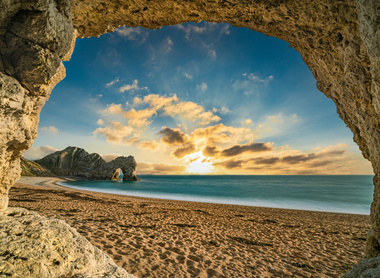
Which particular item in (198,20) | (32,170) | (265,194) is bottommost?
(32,170)

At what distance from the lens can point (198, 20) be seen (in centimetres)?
491

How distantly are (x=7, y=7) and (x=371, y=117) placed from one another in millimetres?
6862

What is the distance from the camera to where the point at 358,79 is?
3.58 metres

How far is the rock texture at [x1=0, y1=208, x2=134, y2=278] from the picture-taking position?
1.96 metres

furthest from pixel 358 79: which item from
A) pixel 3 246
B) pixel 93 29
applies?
pixel 93 29

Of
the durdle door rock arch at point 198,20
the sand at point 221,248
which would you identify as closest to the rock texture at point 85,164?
the sand at point 221,248

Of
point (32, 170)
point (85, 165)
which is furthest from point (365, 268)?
point (85, 165)

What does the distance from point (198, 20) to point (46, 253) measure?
594 centimetres

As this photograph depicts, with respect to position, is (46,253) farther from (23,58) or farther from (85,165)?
(85,165)

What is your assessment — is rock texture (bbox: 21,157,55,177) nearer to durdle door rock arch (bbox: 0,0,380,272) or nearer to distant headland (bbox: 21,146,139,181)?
distant headland (bbox: 21,146,139,181)

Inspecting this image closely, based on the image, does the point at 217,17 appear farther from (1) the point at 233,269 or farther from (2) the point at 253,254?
(2) the point at 253,254

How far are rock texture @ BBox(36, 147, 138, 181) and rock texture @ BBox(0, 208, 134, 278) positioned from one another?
66.9 metres

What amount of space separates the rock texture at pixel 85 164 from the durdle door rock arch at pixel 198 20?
216 feet

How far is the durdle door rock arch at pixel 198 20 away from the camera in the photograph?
9.61ft
